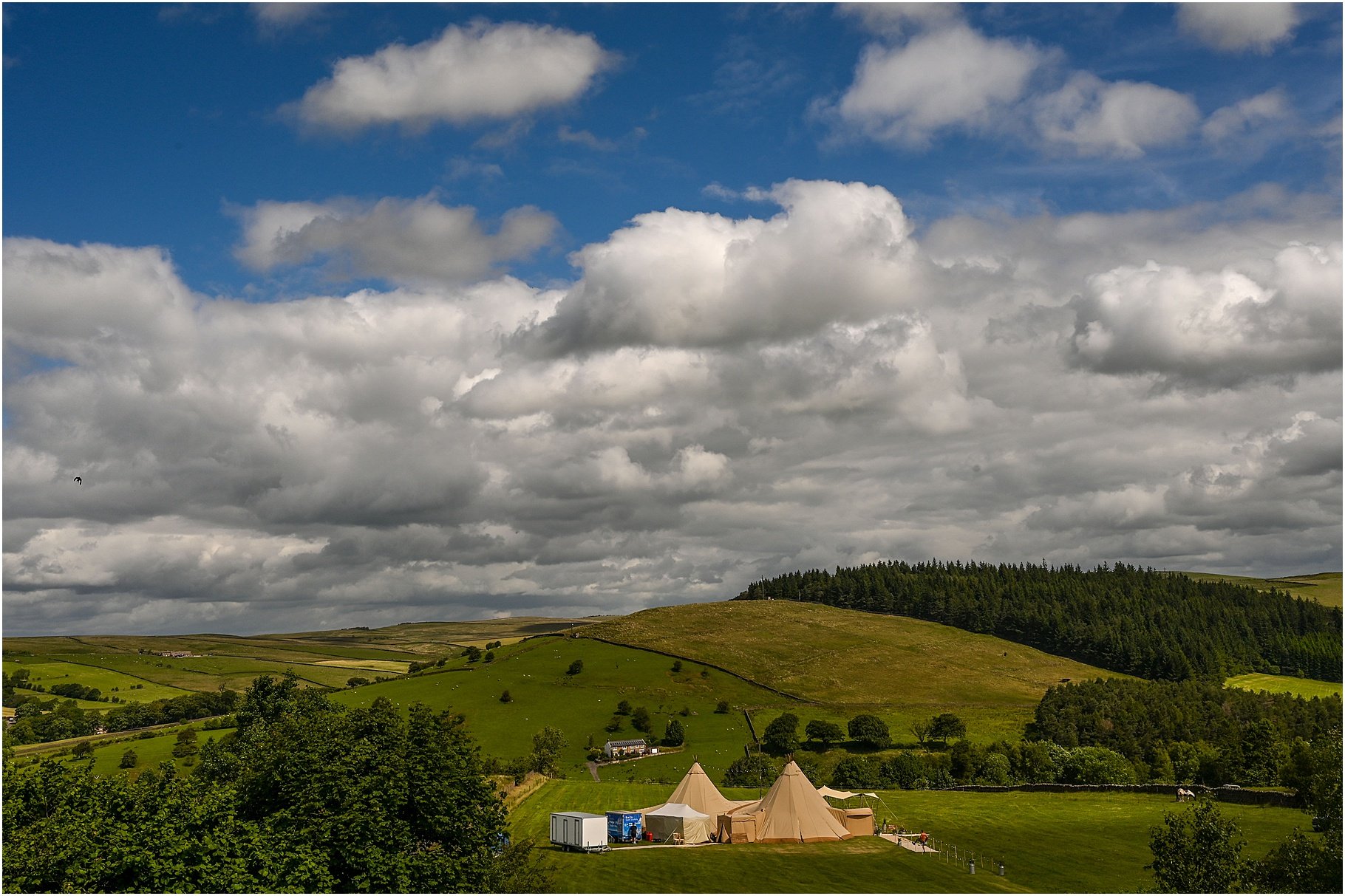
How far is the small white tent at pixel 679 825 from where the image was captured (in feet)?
272

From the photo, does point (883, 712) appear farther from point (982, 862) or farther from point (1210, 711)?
point (982, 862)

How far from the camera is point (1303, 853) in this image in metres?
46.9

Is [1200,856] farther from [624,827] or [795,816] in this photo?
[624,827]

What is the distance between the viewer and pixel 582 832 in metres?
75.9

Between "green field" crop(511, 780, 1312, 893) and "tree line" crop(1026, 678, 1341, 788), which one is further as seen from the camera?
"tree line" crop(1026, 678, 1341, 788)

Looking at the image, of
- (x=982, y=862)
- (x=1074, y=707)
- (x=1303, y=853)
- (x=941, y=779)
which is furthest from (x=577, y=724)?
(x=1303, y=853)

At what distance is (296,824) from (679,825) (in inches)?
1668

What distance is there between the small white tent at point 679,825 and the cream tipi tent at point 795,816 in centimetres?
495

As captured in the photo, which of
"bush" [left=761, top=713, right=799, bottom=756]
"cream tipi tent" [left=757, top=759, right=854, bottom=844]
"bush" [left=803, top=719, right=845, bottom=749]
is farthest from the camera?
"bush" [left=803, top=719, right=845, bottom=749]

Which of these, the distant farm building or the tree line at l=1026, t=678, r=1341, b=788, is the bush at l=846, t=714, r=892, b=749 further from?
the distant farm building

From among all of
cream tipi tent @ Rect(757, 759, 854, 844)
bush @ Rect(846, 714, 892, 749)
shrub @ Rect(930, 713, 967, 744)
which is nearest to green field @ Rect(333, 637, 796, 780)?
bush @ Rect(846, 714, 892, 749)

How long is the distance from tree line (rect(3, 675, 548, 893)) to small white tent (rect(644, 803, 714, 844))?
24.8 meters

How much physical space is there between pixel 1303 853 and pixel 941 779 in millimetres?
88186

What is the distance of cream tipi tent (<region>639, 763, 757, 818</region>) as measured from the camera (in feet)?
295
